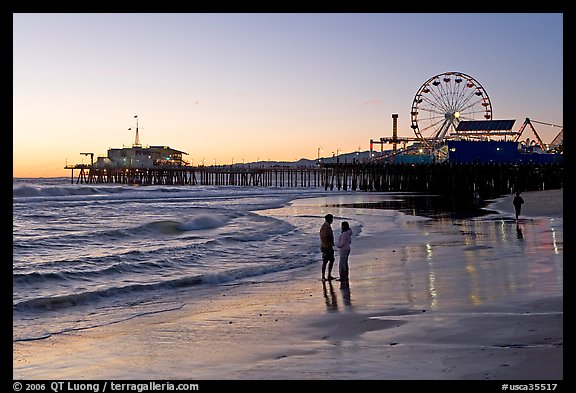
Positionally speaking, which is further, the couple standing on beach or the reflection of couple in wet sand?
the couple standing on beach

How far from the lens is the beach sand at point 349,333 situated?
19.7 feet

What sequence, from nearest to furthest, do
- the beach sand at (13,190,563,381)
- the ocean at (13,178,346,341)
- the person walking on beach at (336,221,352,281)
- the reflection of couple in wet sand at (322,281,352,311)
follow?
the beach sand at (13,190,563,381) → the reflection of couple in wet sand at (322,281,352,311) → the ocean at (13,178,346,341) → the person walking on beach at (336,221,352,281)

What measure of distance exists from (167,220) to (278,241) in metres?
10.9

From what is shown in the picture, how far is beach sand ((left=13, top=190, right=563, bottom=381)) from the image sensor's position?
19.7ft

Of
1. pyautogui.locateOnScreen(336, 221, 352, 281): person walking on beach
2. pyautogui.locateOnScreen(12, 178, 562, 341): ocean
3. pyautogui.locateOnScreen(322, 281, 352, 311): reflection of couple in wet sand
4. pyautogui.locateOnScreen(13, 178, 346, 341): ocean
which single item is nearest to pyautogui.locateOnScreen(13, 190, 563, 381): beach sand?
pyautogui.locateOnScreen(322, 281, 352, 311): reflection of couple in wet sand

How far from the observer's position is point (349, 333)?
7.72 metres

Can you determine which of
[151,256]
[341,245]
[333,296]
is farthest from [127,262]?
[333,296]

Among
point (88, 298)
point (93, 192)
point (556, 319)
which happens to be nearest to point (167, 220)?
point (88, 298)

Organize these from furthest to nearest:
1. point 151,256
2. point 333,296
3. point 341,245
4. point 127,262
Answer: point 151,256 < point 127,262 < point 341,245 < point 333,296

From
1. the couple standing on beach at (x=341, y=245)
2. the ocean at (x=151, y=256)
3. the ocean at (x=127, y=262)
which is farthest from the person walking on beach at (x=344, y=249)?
the ocean at (x=127, y=262)

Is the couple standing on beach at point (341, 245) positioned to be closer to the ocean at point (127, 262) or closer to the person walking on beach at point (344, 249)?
the person walking on beach at point (344, 249)

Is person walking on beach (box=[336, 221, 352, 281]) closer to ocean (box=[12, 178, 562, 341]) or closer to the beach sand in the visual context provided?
the beach sand

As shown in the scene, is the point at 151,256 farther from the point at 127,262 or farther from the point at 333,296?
the point at 333,296
